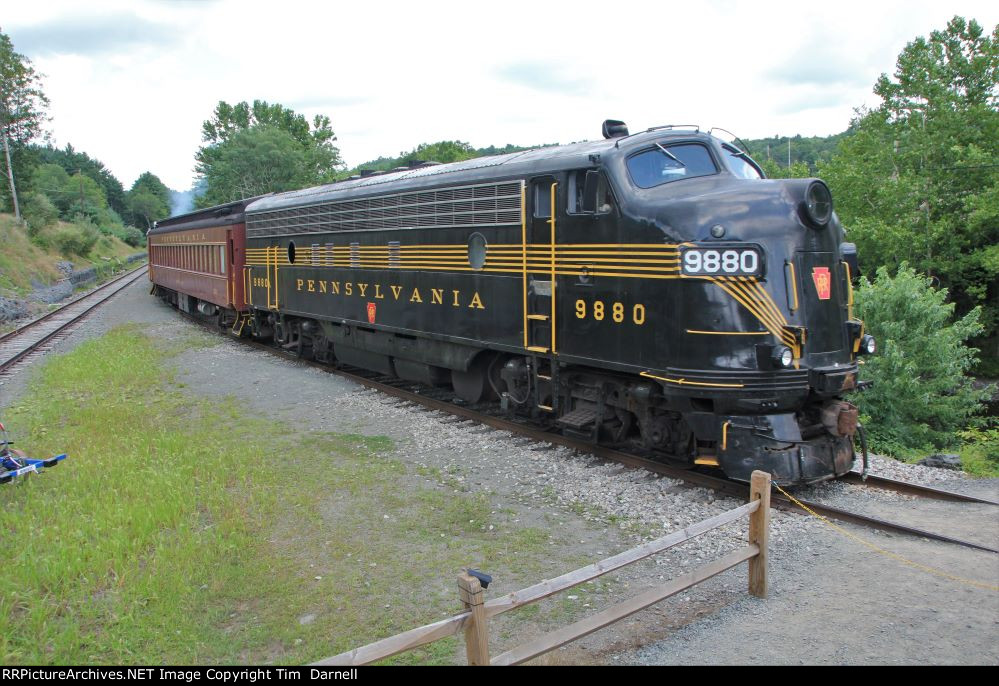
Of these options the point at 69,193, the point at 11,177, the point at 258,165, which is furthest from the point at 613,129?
the point at 69,193

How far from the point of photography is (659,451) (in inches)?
326

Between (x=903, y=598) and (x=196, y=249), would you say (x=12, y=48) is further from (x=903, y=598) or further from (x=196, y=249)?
(x=903, y=598)

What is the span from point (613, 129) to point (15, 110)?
55932 millimetres

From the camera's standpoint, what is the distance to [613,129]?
28.7 ft

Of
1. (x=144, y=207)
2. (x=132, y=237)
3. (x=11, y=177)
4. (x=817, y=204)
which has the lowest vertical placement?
(x=817, y=204)

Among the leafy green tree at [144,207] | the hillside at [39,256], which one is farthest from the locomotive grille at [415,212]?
the leafy green tree at [144,207]

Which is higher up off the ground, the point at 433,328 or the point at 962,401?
the point at 433,328

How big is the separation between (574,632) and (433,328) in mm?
7100

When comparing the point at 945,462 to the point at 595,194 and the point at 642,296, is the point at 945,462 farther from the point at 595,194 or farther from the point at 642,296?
the point at 595,194

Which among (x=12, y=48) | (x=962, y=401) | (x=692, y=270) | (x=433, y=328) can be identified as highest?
(x=12, y=48)

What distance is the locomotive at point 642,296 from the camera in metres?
6.70

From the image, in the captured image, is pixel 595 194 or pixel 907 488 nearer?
pixel 907 488
